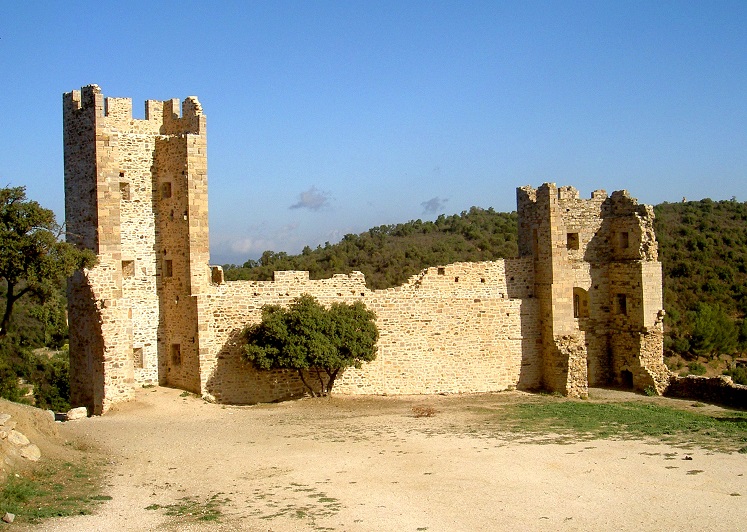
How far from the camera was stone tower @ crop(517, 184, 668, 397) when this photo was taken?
2053cm

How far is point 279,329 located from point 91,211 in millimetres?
5112

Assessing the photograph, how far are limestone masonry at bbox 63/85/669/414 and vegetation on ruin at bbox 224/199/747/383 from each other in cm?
794

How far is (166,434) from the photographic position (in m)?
15.1

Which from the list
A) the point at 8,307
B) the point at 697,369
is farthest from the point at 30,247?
the point at 697,369

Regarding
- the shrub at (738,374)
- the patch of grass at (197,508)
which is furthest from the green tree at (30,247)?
the shrub at (738,374)

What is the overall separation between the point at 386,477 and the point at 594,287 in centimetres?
1147

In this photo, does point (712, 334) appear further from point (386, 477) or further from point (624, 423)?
point (386, 477)

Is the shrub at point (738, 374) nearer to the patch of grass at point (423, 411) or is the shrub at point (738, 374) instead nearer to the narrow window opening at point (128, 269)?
the patch of grass at point (423, 411)

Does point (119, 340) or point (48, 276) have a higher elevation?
point (48, 276)

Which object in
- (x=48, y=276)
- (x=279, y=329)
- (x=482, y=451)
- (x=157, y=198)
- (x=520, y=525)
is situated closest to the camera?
(x=520, y=525)

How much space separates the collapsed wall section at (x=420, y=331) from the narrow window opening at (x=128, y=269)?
6.37 ft

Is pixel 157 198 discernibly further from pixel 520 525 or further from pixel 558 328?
pixel 520 525

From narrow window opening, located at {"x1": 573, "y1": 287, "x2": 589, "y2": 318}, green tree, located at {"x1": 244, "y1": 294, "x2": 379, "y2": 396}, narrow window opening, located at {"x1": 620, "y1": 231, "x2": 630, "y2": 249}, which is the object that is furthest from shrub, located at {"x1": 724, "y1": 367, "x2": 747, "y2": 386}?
green tree, located at {"x1": 244, "y1": 294, "x2": 379, "y2": 396}

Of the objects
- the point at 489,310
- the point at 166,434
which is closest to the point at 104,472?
the point at 166,434
